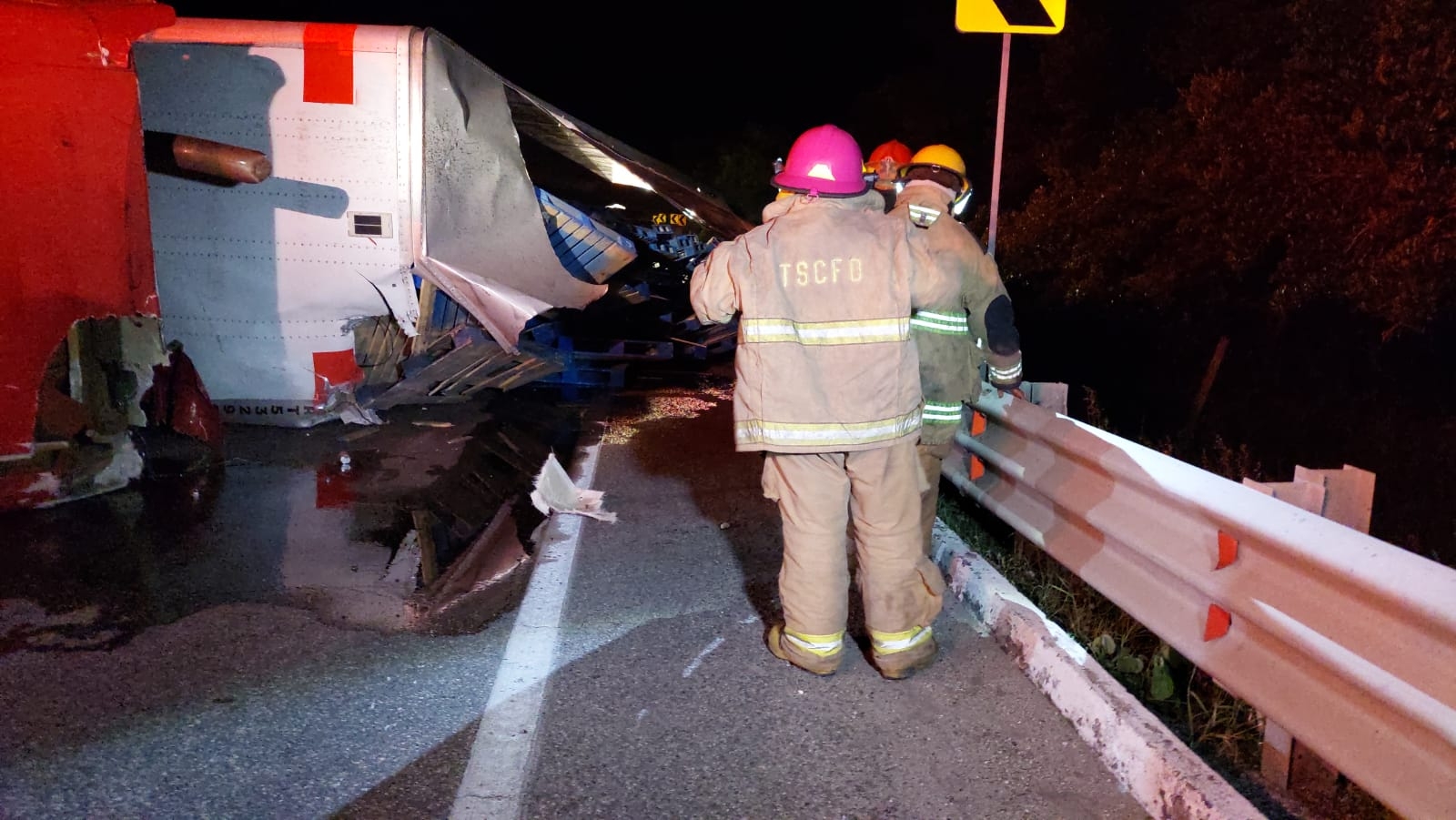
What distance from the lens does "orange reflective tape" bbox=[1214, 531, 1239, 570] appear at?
2.93m

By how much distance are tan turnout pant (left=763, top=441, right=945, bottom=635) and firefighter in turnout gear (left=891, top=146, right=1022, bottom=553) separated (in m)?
0.41

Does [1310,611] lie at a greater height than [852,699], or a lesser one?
greater

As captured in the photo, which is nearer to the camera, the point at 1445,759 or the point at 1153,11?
the point at 1445,759

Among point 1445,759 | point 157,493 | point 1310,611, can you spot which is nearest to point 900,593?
point 1310,611

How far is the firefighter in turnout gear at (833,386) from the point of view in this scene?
140 inches

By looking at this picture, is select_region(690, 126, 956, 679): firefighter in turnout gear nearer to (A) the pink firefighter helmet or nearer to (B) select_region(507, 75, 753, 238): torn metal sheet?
(A) the pink firefighter helmet

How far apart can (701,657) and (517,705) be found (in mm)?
716

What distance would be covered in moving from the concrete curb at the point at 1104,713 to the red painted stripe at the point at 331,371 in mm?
4732

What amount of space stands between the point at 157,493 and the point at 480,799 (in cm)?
406

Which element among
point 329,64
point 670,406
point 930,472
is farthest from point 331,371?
point 930,472

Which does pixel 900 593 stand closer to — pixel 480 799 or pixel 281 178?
pixel 480 799

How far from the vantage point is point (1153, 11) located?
14109 millimetres

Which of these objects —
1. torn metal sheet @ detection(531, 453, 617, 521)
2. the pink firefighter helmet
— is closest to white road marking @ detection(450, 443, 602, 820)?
torn metal sheet @ detection(531, 453, 617, 521)

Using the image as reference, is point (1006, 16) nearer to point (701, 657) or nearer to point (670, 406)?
point (701, 657)
